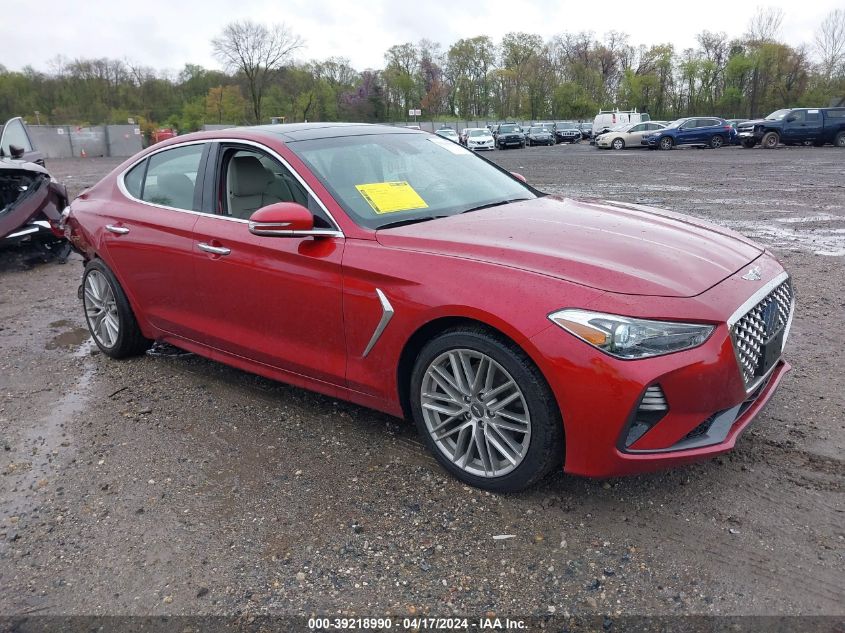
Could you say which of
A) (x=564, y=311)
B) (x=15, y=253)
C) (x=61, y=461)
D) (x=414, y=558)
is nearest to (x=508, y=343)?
(x=564, y=311)

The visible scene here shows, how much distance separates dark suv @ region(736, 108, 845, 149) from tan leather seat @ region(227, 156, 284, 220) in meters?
32.4

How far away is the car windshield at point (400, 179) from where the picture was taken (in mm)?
3525

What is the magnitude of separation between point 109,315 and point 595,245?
3.58 m

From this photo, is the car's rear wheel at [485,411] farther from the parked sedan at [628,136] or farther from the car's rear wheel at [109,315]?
the parked sedan at [628,136]

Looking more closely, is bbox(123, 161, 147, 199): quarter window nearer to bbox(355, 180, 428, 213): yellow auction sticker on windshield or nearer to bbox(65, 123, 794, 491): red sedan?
bbox(65, 123, 794, 491): red sedan

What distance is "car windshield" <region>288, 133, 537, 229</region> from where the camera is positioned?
353 cm

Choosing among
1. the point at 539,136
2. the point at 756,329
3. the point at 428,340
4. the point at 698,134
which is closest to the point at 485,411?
the point at 428,340

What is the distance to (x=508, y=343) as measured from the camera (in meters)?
2.84

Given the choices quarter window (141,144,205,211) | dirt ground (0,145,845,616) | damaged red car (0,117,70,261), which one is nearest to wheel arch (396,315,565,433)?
dirt ground (0,145,845,616)

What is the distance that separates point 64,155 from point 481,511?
45986 mm

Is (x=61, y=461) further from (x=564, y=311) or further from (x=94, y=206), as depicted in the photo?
(x=564, y=311)

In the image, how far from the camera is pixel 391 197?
3611mm

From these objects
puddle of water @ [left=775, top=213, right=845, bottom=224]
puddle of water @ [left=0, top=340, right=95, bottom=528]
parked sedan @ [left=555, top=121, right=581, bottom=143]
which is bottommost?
parked sedan @ [left=555, top=121, right=581, bottom=143]

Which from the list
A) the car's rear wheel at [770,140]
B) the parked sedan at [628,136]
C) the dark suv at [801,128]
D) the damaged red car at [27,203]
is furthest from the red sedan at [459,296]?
the parked sedan at [628,136]
